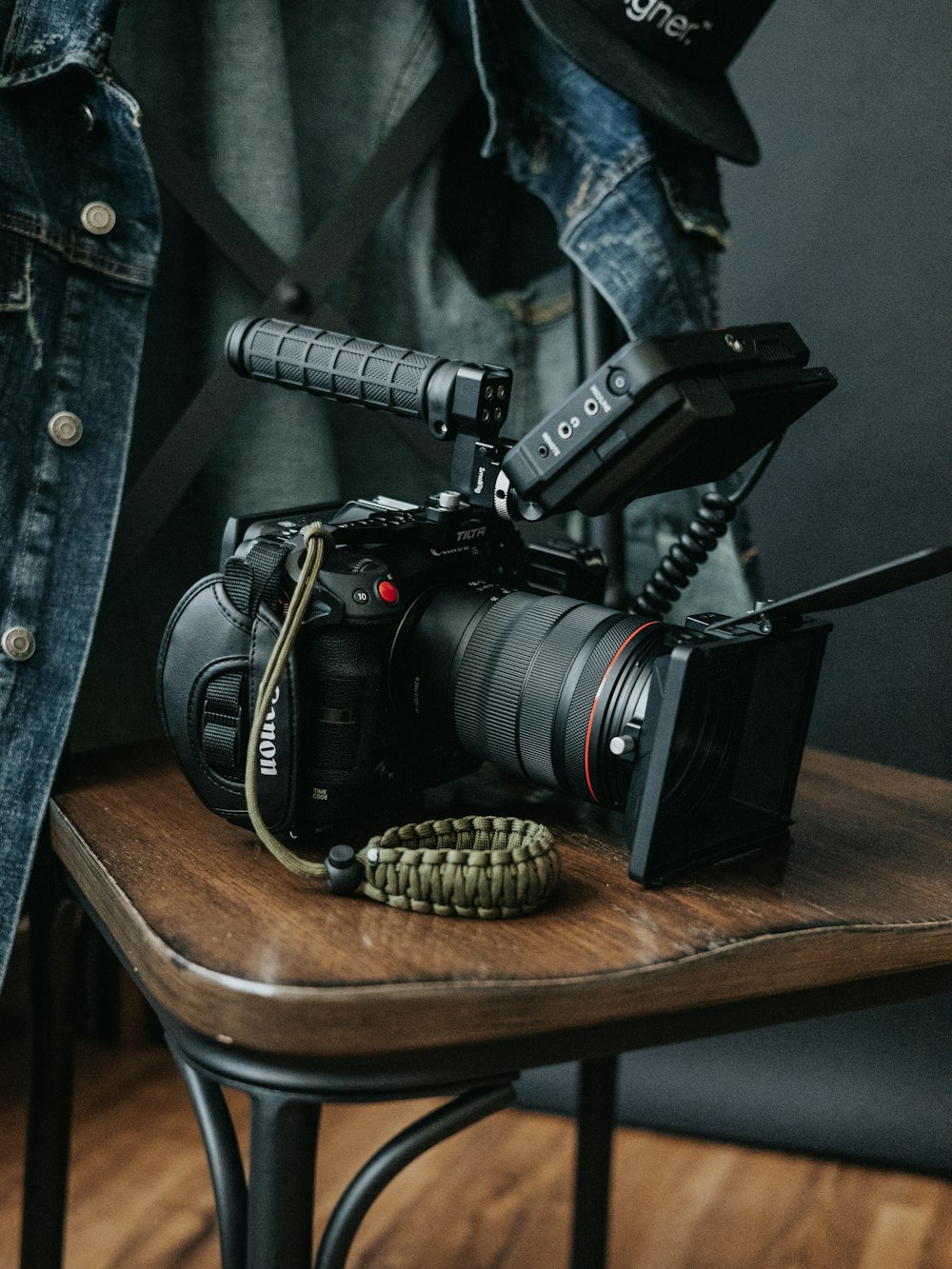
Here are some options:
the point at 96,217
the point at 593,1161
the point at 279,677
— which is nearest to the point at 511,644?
the point at 279,677

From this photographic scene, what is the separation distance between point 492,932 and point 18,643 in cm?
36

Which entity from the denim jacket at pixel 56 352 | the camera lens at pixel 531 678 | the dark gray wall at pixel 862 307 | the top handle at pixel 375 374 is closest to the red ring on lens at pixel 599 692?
the camera lens at pixel 531 678

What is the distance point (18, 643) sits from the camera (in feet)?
2.36

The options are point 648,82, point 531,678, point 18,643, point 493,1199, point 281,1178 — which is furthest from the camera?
point 493,1199

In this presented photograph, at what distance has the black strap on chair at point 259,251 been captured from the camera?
0.86 meters

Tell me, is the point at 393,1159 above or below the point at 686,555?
below

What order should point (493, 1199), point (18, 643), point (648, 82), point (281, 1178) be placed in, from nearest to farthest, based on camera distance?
point (281, 1178), point (18, 643), point (648, 82), point (493, 1199)

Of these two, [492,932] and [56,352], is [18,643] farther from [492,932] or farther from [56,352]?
[492,932]

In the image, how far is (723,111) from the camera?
0.89 m

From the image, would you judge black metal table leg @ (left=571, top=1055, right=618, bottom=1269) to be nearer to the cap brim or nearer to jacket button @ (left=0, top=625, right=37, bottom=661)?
jacket button @ (left=0, top=625, right=37, bottom=661)

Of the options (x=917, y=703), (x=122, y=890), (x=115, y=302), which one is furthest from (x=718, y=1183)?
(x=115, y=302)

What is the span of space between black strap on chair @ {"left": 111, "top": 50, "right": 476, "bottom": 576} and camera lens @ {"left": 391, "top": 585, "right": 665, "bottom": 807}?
29 centimetres

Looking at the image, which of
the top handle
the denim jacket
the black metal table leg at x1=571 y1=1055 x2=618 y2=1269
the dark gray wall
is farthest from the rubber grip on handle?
the dark gray wall

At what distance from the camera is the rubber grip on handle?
0.65 meters
